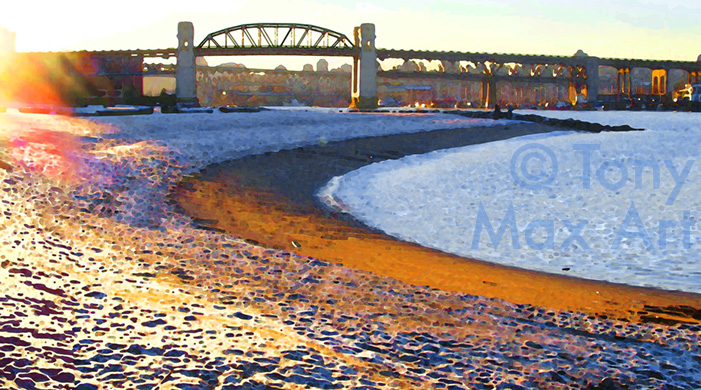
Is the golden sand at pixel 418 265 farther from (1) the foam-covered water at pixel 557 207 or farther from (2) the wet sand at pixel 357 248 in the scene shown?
(1) the foam-covered water at pixel 557 207

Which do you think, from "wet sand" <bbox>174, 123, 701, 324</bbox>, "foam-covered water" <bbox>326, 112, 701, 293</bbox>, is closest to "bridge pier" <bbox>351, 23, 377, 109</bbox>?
"foam-covered water" <bbox>326, 112, 701, 293</bbox>

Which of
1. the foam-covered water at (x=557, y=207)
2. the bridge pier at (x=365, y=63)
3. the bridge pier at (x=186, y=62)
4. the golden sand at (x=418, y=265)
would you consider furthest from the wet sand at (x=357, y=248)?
the bridge pier at (x=186, y=62)

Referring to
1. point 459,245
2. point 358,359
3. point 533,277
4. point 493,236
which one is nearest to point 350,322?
point 358,359

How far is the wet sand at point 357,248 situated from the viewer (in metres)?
9.83

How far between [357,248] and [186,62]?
12291 centimetres

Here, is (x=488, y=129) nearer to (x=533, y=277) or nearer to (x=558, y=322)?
(x=533, y=277)

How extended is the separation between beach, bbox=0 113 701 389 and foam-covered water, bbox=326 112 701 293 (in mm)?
1425

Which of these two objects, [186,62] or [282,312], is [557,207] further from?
[186,62]

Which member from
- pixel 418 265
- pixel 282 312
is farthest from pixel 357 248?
pixel 282 312

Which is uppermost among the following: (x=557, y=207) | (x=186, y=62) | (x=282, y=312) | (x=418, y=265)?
(x=186, y=62)

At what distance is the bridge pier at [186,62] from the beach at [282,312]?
115m

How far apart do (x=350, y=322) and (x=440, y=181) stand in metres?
14.9

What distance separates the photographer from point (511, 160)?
84.7ft

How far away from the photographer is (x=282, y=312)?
796cm
